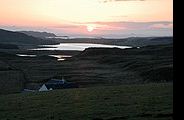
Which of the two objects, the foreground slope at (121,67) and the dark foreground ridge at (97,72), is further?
the foreground slope at (121,67)

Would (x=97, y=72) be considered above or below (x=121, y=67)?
below

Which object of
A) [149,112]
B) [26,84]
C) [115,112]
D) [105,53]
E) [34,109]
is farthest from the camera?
[105,53]

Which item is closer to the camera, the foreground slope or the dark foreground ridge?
the dark foreground ridge

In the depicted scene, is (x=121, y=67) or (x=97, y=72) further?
(x=121, y=67)

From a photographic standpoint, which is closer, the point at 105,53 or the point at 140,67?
the point at 140,67
